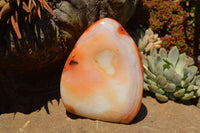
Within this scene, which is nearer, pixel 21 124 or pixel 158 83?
pixel 21 124

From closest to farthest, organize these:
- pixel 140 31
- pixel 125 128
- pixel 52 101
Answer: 1. pixel 125 128
2. pixel 52 101
3. pixel 140 31

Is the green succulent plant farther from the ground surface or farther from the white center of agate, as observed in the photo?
the white center of agate

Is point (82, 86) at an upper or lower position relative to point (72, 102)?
upper

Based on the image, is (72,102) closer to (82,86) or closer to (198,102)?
(82,86)

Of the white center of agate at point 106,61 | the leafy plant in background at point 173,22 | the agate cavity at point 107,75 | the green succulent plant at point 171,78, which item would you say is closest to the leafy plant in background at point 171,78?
the green succulent plant at point 171,78

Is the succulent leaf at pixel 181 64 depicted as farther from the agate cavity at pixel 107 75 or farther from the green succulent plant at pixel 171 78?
the agate cavity at pixel 107 75

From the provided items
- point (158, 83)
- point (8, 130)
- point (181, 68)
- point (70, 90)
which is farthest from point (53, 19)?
point (181, 68)
